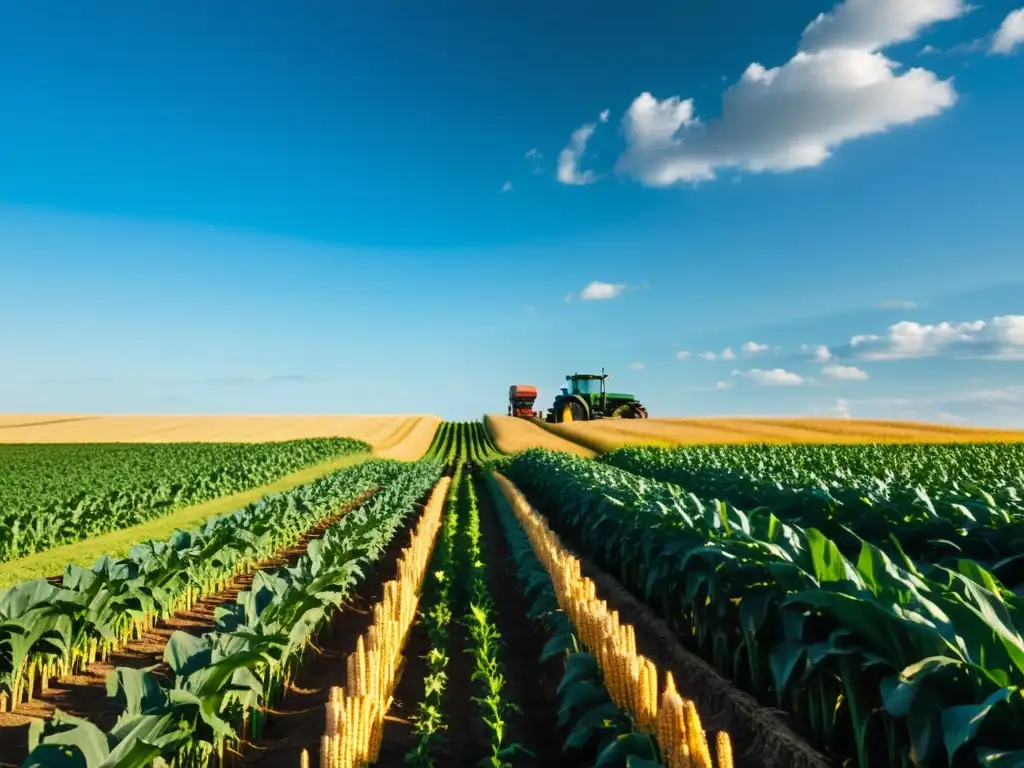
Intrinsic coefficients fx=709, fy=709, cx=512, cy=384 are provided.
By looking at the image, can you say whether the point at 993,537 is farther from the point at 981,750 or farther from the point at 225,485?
the point at 225,485

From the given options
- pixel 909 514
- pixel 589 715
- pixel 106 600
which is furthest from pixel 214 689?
pixel 909 514

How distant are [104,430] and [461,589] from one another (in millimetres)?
62337

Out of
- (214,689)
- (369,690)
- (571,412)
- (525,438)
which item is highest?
(571,412)

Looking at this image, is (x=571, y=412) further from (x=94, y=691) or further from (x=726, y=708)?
(x=726, y=708)

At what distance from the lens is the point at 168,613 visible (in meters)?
8.94

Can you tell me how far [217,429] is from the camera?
63.4 metres

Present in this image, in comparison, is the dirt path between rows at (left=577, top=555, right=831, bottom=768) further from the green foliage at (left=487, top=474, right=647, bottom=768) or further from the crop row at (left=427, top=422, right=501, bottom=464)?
the crop row at (left=427, top=422, right=501, bottom=464)

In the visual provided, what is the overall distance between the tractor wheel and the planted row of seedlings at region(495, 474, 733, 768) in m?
36.2

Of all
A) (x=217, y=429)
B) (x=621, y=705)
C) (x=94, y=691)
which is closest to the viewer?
(x=621, y=705)

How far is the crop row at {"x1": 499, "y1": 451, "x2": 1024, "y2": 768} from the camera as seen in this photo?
10.1 ft

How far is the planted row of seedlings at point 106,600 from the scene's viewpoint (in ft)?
20.4

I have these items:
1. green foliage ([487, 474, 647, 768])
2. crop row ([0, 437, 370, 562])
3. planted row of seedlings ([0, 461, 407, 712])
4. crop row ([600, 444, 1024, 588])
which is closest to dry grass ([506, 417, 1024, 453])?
crop row ([0, 437, 370, 562])

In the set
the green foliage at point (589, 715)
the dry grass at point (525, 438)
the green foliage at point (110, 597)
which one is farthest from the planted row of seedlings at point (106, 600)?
the dry grass at point (525, 438)

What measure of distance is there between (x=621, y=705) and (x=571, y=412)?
38.6 m
